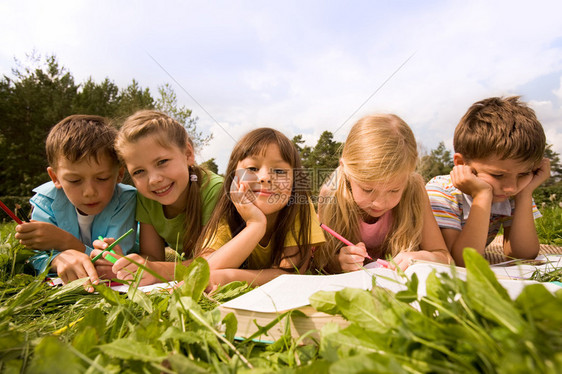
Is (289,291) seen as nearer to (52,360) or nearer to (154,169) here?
(52,360)

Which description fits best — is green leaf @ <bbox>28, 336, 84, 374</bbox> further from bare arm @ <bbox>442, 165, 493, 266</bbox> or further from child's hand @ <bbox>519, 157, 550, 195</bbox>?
child's hand @ <bbox>519, 157, 550, 195</bbox>

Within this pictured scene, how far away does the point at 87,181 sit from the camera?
5.65 feet

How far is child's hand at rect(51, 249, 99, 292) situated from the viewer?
4.32ft

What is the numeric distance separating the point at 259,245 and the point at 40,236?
1.03m

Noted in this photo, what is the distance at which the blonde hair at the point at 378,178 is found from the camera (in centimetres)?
162

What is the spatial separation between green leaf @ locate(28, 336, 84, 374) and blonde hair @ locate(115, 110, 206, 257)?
143 centimetres

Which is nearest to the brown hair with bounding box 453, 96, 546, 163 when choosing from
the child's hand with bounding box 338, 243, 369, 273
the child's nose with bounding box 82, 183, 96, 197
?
the child's hand with bounding box 338, 243, 369, 273

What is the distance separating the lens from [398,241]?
1.74 meters

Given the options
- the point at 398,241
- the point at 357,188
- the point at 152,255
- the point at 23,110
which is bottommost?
the point at 152,255

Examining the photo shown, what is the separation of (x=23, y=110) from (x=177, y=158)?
19410 mm

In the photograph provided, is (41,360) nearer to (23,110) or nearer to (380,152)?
(380,152)

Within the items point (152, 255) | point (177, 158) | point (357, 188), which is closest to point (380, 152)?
point (357, 188)

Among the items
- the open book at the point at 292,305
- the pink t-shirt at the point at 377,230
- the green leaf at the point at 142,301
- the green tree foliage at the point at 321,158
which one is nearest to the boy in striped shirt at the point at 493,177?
the pink t-shirt at the point at 377,230

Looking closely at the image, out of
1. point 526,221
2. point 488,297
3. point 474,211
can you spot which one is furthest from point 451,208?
point 488,297
